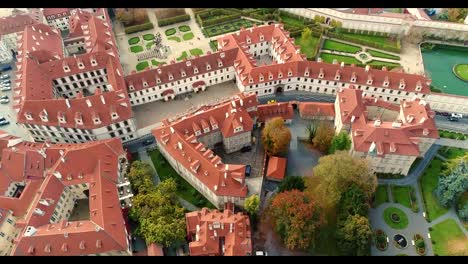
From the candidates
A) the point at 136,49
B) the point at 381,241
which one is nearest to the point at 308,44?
the point at 136,49

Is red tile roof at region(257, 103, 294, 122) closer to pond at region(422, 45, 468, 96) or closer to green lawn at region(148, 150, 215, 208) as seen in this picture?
green lawn at region(148, 150, 215, 208)

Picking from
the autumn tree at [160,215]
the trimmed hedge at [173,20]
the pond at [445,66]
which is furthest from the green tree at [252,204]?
the trimmed hedge at [173,20]

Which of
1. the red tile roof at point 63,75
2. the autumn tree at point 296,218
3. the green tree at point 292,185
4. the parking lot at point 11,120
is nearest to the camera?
the autumn tree at point 296,218

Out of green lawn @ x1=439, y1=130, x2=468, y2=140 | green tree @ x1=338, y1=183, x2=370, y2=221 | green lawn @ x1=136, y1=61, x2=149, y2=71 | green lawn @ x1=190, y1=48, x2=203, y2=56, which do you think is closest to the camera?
green tree @ x1=338, y1=183, x2=370, y2=221

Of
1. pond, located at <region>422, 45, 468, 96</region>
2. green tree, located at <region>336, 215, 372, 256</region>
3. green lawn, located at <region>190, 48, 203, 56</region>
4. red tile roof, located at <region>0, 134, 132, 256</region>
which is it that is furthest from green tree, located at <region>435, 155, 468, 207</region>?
green lawn, located at <region>190, 48, 203, 56</region>

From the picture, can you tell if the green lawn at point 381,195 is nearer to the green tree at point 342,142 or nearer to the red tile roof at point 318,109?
the green tree at point 342,142

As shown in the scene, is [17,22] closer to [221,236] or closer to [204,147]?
[204,147]

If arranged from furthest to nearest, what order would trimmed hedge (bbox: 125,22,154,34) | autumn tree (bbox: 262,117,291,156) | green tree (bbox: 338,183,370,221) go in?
trimmed hedge (bbox: 125,22,154,34), autumn tree (bbox: 262,117,291,156), green tree (bbox: 338,183,370,221)

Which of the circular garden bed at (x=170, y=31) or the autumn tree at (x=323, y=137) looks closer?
the autumn tree at (x=323, y=137)
